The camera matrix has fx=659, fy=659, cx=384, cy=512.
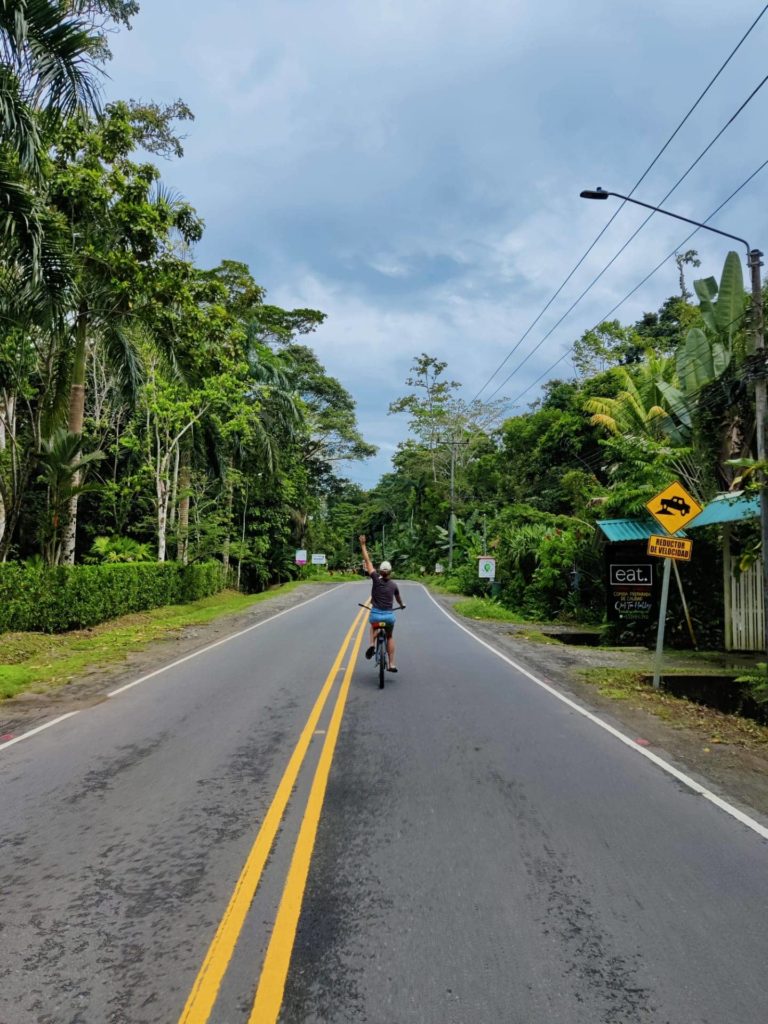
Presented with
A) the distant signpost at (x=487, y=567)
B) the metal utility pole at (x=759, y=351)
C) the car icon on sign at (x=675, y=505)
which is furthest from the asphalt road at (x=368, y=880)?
the distant signpost at (x=487, y=567)

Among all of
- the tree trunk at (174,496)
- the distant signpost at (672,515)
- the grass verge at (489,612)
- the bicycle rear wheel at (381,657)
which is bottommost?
the grass verge at (489,612)

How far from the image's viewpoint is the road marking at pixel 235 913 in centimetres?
280

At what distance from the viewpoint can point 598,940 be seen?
3291mm

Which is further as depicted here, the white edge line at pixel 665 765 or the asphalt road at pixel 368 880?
the white edge line at pixel 665 765

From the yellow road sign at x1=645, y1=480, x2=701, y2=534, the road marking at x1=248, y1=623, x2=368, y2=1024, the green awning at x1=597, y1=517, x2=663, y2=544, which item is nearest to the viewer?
the road marking at x1=248, y1=623, x2=368, y2=1024

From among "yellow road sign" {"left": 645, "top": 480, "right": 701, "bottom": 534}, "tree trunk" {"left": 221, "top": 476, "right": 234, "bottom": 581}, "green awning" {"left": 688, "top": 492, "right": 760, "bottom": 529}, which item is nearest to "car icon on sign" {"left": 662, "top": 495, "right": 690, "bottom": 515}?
"yellow road sign" {"left": 645, "top": 480, "right": 701, "bottom": 534}

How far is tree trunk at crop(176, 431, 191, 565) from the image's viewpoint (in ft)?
86.4

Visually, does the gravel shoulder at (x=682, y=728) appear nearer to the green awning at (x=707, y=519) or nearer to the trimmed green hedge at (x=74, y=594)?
the green awning at (x=707, y=519)

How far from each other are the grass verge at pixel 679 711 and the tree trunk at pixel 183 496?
18.8 metres

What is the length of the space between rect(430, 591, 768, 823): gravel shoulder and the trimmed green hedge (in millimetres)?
10482

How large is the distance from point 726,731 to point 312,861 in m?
6.05

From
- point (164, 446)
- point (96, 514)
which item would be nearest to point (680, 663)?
point (164, 446)

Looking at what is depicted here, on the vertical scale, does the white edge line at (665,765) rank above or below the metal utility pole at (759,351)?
below

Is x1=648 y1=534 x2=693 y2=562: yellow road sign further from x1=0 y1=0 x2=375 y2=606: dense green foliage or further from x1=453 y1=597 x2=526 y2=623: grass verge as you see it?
x1=453 y1=597 x2=526 y2=623: grass verge
